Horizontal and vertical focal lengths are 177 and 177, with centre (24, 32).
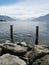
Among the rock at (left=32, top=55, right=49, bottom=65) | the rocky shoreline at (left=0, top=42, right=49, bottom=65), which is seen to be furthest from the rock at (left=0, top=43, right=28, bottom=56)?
the rock at (left=32, top=55, right=49, bottom=65)

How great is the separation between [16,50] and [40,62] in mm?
4601

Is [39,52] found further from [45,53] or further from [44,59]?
[44,59]

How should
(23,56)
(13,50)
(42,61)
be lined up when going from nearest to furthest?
(42,61) < (23,56) < (13,50)

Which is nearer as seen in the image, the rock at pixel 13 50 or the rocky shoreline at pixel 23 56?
the rocky shoreline at pixel 23 56

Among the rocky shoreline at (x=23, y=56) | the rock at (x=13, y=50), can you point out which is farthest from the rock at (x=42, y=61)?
the rock at (x=13, y=50)

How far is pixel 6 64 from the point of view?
12102mm

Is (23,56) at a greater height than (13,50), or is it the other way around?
(13,50)

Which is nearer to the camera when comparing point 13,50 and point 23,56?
point 23,56

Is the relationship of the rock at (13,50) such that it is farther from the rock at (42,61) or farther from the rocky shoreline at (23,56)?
the rock at (42,61)

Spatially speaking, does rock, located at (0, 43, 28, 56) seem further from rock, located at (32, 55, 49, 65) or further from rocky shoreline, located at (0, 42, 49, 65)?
rock, located at (32, 55, 49, 65)

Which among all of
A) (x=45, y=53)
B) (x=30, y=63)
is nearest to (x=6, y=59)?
(x=30, y=63)

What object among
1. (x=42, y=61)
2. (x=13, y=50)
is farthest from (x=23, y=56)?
(x=42, y=61)

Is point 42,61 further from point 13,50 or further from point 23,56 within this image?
point 13,50

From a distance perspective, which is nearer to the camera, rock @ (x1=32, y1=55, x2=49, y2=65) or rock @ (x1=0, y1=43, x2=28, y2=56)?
rock @ (x1=32, y1=55, x2=49, y2=65)
